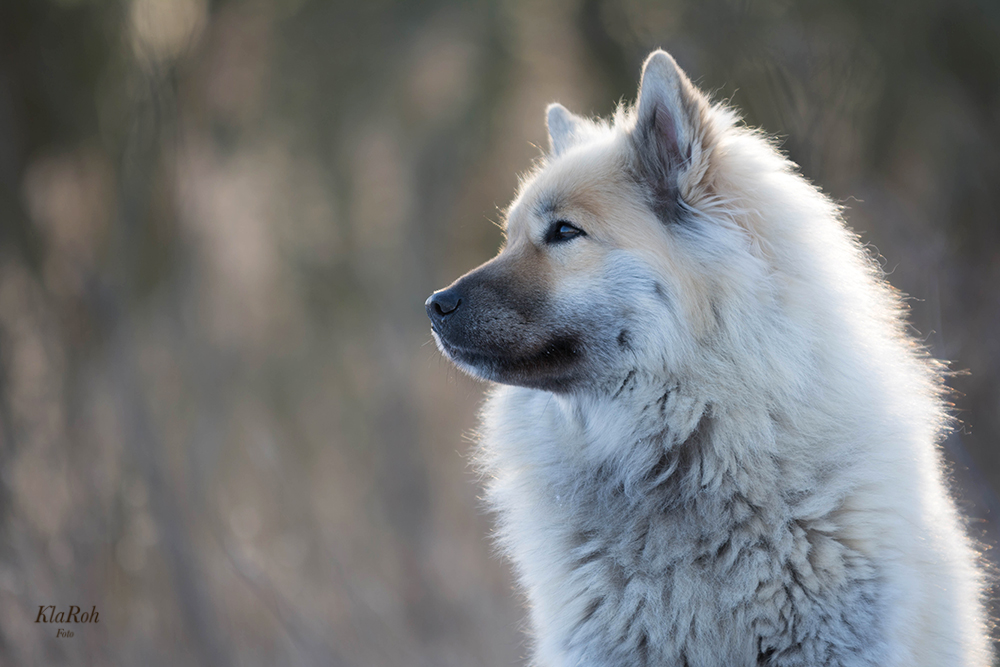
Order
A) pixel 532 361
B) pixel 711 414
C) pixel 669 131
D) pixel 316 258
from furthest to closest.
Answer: pixel 316 258 → pixel 532 361 → pixel 669 131 → pixel 711 414

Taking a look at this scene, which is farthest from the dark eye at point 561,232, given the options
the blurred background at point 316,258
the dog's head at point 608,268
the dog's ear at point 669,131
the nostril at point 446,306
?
the blurred background at point 316,258

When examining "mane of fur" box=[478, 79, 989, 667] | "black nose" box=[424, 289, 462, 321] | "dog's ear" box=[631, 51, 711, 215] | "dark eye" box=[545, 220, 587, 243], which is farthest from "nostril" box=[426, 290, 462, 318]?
"dog's ear" box=[631, 51, 711, 215]

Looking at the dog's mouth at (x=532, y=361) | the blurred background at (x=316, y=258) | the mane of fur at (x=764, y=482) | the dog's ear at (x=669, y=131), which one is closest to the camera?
the mane of fur at (x=764, y=482)

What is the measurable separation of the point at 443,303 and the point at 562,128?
1.11m

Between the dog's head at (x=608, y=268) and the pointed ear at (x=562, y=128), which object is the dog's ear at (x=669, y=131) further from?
the pointed ear at (x=562, y=128)

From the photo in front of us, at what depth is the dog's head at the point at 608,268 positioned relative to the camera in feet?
7.39

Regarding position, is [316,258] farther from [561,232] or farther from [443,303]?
[561,232]

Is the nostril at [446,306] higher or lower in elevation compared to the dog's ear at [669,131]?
lower

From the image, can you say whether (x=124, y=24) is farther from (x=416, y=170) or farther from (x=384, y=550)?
(x=384, y=550)

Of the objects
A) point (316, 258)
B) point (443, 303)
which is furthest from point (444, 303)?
point (316, 258)

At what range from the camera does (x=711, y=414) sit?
2207mm

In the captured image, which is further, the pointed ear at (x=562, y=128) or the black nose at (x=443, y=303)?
the pointed ear at (x=562, y=128)

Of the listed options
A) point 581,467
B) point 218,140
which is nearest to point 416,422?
point 218,140

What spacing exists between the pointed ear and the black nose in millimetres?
942
